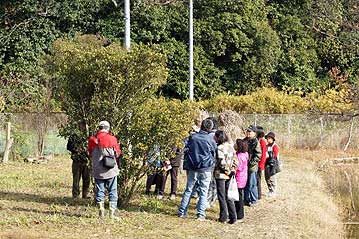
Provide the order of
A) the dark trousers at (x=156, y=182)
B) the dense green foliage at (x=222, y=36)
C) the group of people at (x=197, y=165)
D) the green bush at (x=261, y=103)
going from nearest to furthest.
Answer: the group of people at (x=197, y=165)
the dark trousers at (x=156, y=182)
the green bush at (x=261, y=103)
the dense green foliage at (x=222, y=36)

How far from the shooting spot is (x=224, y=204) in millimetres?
13461

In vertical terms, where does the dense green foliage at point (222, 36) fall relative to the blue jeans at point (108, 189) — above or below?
above

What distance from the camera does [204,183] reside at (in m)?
13.3

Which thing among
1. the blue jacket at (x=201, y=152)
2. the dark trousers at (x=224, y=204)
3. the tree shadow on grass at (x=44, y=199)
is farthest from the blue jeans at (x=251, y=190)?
the tree shadow on grass at (x=44, y=199)

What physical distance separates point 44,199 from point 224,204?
13.8 ft

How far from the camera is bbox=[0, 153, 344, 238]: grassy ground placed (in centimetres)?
1202

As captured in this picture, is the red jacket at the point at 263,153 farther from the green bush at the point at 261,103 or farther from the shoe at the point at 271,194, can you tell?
the green bush at the point at 261,103

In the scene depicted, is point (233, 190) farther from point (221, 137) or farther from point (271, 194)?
point (271, 194)

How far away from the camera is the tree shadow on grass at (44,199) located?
14.6 meters

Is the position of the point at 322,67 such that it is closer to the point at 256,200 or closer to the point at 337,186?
the point at 337,186

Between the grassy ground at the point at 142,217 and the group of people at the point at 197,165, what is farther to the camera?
the group of people at the point at 197,165

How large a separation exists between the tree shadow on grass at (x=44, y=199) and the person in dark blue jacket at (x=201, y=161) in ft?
7.72

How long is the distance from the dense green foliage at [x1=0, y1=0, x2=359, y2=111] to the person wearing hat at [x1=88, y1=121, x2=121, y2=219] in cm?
2616

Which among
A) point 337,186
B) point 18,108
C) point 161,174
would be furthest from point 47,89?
point 161,174
